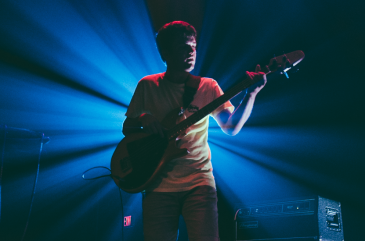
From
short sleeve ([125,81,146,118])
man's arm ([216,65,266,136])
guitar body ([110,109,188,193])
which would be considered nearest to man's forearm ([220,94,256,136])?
man's arm ([216,65,266,136])

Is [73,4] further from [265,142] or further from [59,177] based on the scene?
[265,142]

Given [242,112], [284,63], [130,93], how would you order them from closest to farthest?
1. [242,112]
2. [284,63]
3. [130,93]

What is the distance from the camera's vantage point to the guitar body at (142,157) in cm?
146

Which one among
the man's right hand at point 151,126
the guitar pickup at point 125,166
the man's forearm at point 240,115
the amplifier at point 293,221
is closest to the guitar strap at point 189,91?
the man's right hand at point 151,126

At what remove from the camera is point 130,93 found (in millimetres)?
3488

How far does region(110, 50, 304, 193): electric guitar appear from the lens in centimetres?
147

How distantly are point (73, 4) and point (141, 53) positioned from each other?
3.71ft

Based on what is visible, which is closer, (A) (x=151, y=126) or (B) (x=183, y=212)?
(B) (x=183, y=212)

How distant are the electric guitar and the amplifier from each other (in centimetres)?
114

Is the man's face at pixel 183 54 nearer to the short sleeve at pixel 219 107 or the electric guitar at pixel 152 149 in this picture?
the short sleeve at pixel 219 107

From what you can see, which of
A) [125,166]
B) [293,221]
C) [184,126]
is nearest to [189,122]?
[184,126]

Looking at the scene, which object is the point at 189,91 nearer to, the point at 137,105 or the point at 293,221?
the point at 137,105

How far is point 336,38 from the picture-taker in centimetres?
247

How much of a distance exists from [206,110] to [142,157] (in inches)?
24.4
